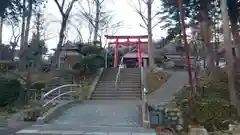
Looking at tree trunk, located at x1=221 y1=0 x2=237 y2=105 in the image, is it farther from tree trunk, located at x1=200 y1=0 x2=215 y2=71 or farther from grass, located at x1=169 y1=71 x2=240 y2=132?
tree trunk, located at x1=200 y1=0 x2=215 y2=71

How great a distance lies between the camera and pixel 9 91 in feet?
48.9

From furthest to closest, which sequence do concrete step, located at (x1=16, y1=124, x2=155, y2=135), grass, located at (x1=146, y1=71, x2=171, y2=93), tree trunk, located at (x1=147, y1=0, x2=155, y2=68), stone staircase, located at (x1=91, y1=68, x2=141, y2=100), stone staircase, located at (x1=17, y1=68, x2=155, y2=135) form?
tree trunk, located at (x1=147, y1=0, x2=155, y2=68) → grass, located at (x1=146, y1=71, x2=171, y2=93) → stone staircase, located at (x1=91, y1=68, x2=141, y2=100) → stone staircase, located at (x1=17, y1=68, x2=155, y2=135) → concrete step, located at (x1=16, y1=124, x2=155, y2=135)

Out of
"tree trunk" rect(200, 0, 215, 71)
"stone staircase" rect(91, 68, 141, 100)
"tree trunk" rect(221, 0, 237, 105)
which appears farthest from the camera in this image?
"tree trunk" rect(200, 0, 215, 71)

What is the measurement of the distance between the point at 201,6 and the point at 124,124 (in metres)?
11.2

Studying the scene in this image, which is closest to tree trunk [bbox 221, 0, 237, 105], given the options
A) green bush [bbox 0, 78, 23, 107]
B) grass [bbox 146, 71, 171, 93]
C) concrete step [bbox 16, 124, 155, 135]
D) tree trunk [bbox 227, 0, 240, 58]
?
tree trunk [bbox 227, 0, 240, 58]

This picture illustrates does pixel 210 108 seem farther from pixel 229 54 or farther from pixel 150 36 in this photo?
pixel 150 36

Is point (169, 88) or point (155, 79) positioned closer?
point (169, 88)

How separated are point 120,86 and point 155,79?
3.12 metres

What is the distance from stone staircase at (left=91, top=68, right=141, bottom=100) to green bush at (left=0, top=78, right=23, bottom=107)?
4.28 metres

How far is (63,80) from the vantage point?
2114 centimetres

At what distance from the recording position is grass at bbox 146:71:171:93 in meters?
19.6

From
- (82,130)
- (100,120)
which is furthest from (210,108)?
(82,130)

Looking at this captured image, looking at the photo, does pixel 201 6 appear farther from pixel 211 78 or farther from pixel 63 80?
pixel 63 80

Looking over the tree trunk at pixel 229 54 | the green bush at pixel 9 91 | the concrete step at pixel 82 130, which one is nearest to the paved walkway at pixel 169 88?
the tree trunk at pixel 229 54
